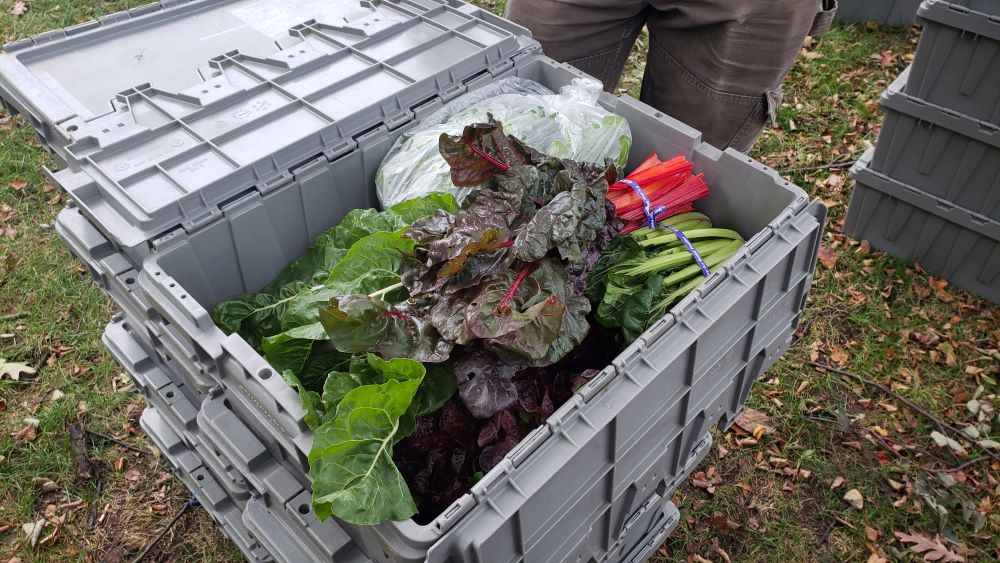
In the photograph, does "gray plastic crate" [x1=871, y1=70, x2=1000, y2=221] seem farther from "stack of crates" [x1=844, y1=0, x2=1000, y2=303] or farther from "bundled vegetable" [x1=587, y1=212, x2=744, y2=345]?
"bundled vegetable" [x1=587, y1=212, x2=744, y2=345]

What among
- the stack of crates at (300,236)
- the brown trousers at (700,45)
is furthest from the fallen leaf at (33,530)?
the brown trousers at (700,45)

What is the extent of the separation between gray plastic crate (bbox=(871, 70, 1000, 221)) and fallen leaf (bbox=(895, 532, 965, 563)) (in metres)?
1.69

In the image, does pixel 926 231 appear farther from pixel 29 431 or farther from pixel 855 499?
pixel 29 431

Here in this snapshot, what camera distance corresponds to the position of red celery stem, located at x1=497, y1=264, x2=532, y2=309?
1.90m

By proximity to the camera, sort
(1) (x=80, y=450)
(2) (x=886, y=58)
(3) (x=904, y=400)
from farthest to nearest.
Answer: (2) (x=886, y=58) → (3) (x=904, y=400) → (1) (x=80, y=450)

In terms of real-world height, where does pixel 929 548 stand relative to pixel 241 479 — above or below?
below

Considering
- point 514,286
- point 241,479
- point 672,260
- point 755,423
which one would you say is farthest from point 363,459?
point 755,423

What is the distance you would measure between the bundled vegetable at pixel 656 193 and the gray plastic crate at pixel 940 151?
6.04 feet

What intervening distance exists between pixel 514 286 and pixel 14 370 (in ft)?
9.39

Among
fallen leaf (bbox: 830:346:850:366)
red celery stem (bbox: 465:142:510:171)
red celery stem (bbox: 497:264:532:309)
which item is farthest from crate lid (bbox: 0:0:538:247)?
fallen leaf (bbox: 830:346:850:366)

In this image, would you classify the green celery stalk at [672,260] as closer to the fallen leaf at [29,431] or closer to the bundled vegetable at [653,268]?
the bundled vegetable at [653,268]

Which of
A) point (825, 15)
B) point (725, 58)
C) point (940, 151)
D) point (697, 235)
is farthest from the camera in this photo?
point (940, 151)

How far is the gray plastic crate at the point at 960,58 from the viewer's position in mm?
3244

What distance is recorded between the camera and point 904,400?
11.5 ft
